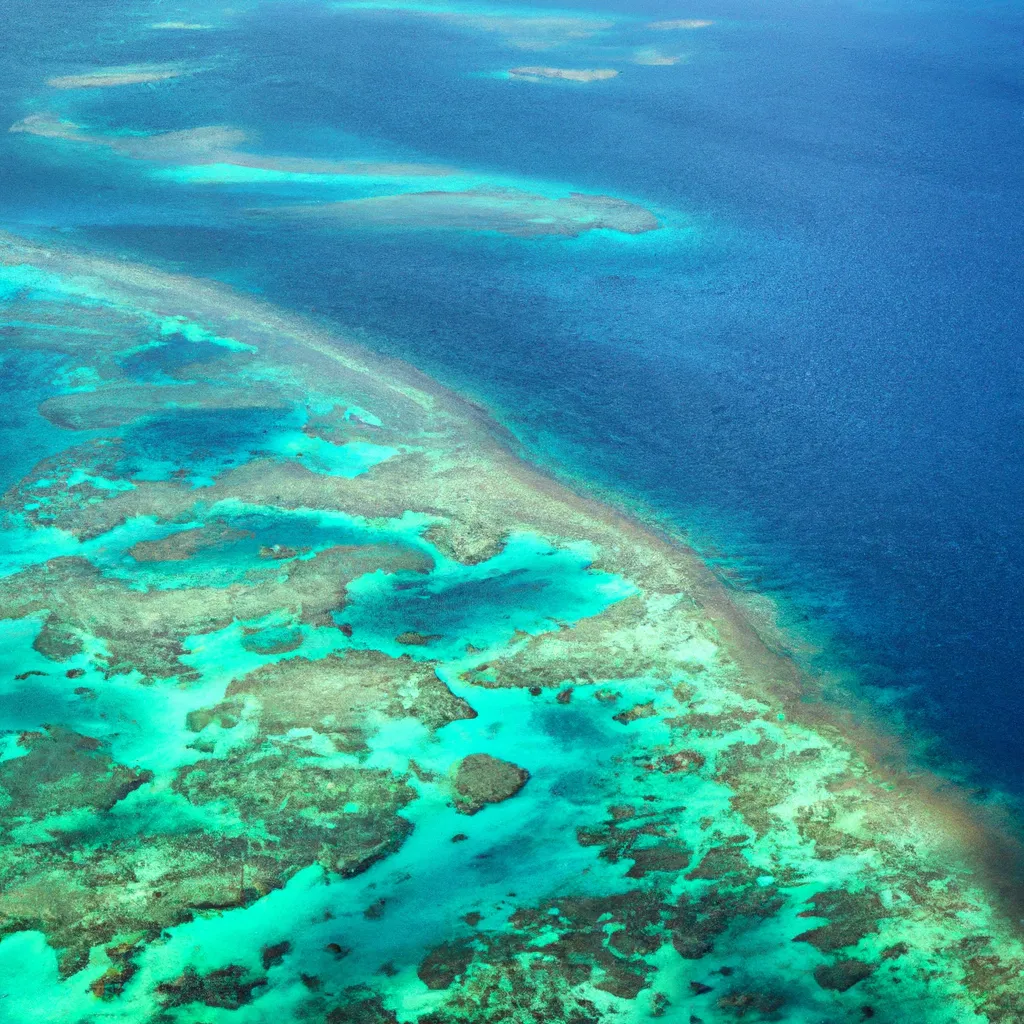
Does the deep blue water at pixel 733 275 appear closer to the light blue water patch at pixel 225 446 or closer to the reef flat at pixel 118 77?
the reef flat at pixel 118 77

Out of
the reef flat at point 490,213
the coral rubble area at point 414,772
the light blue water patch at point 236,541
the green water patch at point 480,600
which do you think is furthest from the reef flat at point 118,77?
the green water patch at point 480,600

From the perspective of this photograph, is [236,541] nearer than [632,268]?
Yes

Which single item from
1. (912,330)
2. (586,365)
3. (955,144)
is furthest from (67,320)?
(955,144)

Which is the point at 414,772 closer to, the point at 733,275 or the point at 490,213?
the point at 733,275

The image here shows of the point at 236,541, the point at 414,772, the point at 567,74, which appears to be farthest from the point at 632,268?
the point at 567,74

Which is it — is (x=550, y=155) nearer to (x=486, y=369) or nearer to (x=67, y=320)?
(x=486, y=369)
